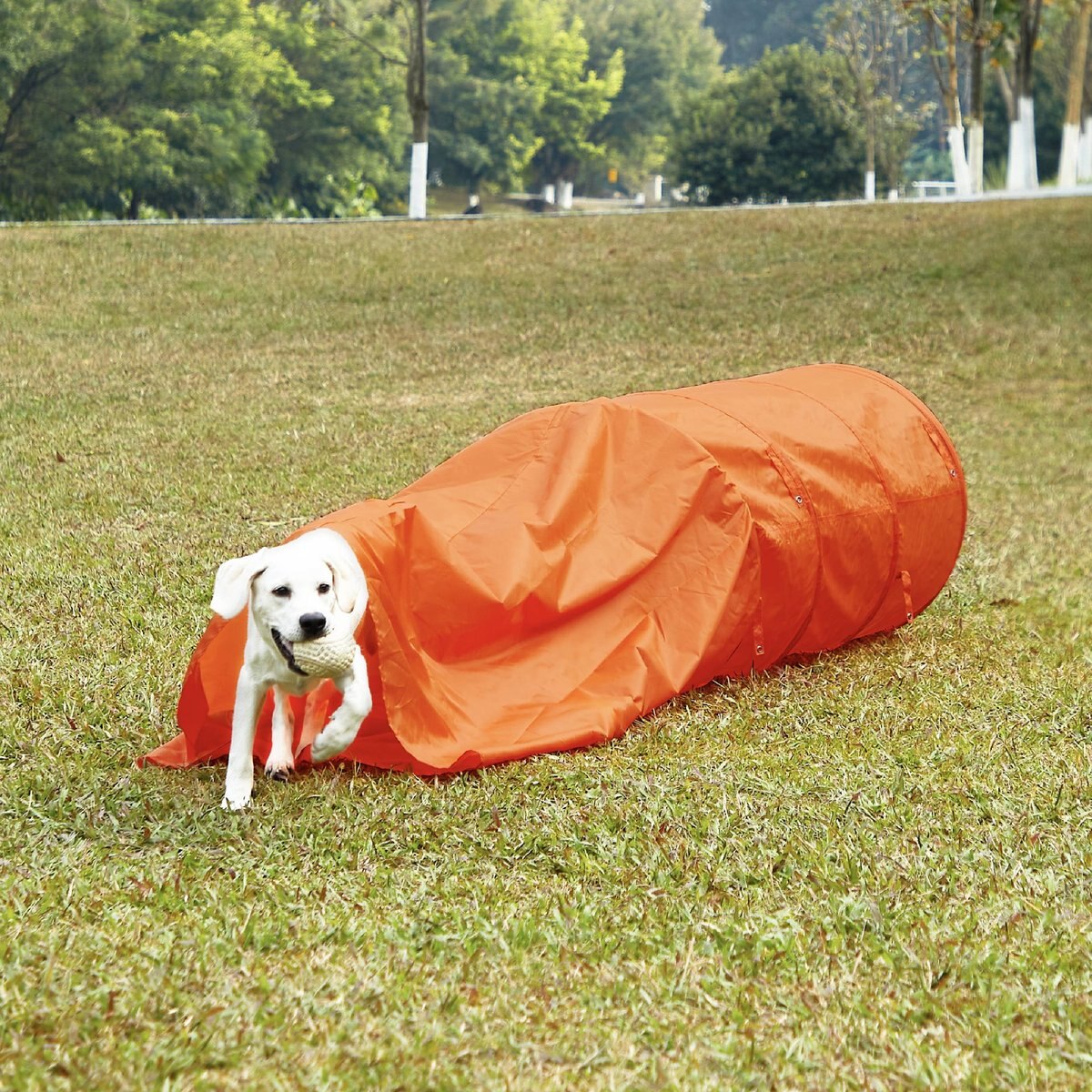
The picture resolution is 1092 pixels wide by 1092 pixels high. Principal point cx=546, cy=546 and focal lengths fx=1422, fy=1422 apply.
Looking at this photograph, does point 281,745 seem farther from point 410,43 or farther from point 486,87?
point 486,87

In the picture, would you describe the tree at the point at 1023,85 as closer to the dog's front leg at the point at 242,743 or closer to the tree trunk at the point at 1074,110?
the tree trunk at the point at 1074,110

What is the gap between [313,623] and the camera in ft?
13.0

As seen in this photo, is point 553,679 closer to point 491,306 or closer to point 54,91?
point 491,306

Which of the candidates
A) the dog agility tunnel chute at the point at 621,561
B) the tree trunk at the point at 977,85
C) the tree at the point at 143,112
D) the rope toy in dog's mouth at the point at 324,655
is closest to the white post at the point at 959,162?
the tree trunk at the point at 977,85

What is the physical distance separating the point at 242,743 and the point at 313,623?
55 cm

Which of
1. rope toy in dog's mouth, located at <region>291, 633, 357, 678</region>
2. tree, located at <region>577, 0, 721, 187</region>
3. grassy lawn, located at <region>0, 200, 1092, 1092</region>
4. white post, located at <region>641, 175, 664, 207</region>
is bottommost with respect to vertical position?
grassy lawn, located at <region>0, 200, 1092, 1092</region>

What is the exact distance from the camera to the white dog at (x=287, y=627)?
402cm

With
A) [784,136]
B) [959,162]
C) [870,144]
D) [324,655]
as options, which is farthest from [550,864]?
[784,136]

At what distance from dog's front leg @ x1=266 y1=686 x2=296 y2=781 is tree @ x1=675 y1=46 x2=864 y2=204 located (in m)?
47.8

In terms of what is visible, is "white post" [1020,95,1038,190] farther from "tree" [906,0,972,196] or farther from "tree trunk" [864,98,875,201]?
"tree trunk" [864,98,875,201]

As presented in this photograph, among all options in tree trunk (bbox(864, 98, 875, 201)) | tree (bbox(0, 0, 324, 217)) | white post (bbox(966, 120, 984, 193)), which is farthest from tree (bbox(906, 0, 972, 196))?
tree (bbox(0, 0, 324, 217))

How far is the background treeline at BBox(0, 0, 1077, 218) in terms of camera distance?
46219 mm

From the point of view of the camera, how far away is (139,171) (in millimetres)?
46969

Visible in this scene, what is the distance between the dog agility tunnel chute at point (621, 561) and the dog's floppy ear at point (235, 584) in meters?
0.46
